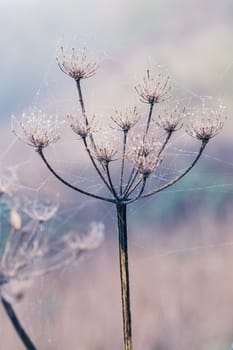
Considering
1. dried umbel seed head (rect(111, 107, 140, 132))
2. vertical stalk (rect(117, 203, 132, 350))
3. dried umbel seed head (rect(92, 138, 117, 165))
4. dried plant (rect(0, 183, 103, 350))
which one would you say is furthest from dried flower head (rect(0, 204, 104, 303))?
dried umbel seed head (rect(111, 107, 140, 132))

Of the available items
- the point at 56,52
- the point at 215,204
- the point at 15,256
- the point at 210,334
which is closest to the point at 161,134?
the point at 215,204

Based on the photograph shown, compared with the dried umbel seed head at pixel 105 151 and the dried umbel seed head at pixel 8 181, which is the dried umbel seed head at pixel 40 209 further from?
the dried umbel seed head at pixel 105 151

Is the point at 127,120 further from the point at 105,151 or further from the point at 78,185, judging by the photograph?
the point at 78,185

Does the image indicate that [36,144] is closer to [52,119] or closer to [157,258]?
[52,119]

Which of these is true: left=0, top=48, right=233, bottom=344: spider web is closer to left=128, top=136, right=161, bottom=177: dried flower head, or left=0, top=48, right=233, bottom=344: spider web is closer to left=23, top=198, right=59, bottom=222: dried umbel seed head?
left=23, top=198, right=59, bottom=222: dried umbel seed head

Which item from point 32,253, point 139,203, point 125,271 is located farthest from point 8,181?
point 125,271

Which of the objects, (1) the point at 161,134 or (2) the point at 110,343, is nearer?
(1) the point at 161,134
